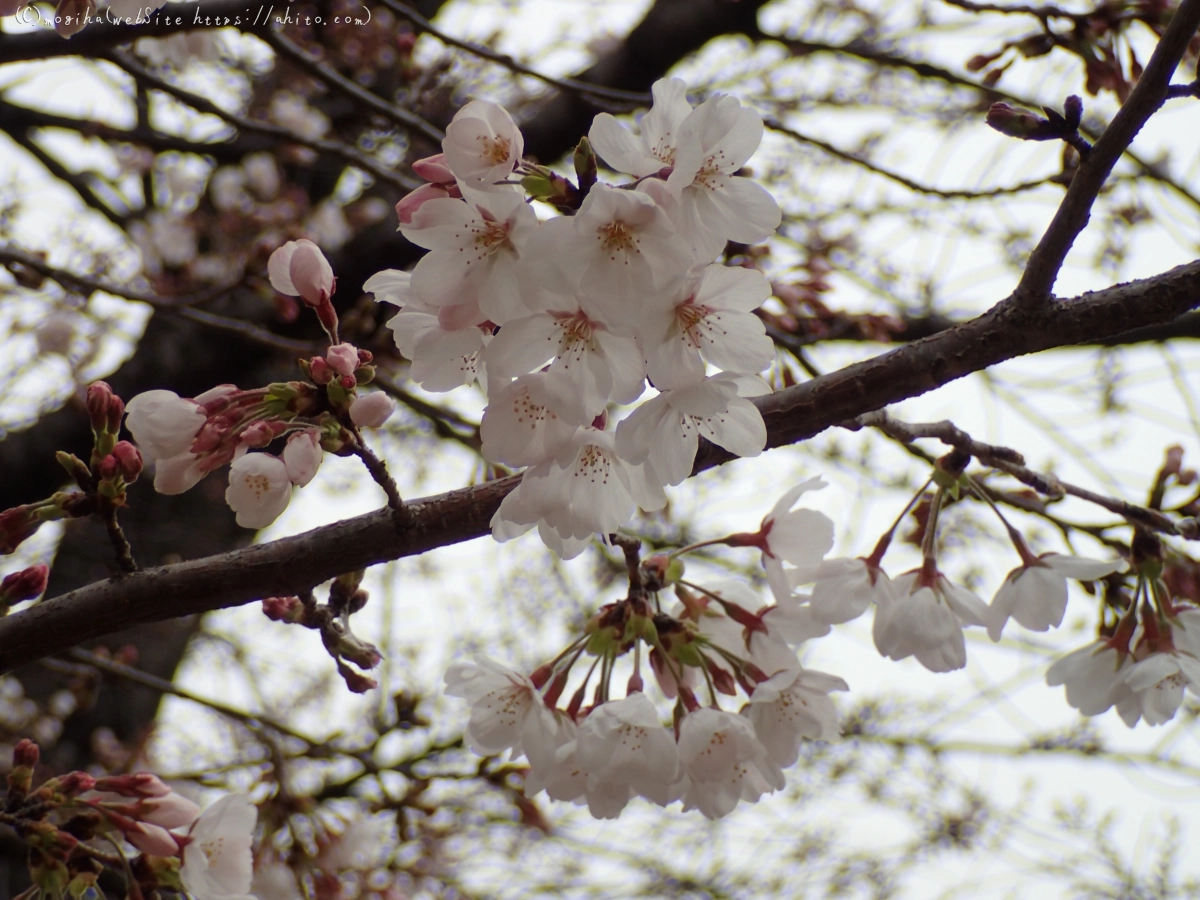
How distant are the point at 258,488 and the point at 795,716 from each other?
0.74 m

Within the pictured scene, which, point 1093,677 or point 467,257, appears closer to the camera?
point 467,257

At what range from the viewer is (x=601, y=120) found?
88cm

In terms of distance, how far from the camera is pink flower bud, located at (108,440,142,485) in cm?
113

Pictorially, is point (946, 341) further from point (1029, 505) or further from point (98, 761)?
point (98, 761)

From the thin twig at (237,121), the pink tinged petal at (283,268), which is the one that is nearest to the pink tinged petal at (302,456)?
the pink tinged petal at (283,268)

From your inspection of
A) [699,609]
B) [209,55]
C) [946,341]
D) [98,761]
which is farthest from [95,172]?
[946,341]

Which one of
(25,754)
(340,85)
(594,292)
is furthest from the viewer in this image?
(340,85)

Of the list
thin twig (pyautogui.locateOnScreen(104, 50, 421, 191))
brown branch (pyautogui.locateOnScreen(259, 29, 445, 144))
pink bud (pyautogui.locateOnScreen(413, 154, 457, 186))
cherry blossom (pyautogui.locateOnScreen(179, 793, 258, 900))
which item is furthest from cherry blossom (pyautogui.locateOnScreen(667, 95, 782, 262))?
thin twig (pyautogui.locateOnScreen(104, 50, 421, 191))

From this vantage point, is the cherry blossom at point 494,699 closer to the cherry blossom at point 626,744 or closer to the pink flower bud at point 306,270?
the cherry blossom at point 626,744

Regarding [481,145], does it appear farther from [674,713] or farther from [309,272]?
[674,713]

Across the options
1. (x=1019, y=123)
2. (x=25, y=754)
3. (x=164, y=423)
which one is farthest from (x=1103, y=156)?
(x=25, y=754)

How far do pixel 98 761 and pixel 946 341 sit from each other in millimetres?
3280

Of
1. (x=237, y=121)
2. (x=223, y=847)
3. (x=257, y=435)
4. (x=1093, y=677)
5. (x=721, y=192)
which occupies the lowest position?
(x=223, y=847)

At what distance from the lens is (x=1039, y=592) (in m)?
1.32
